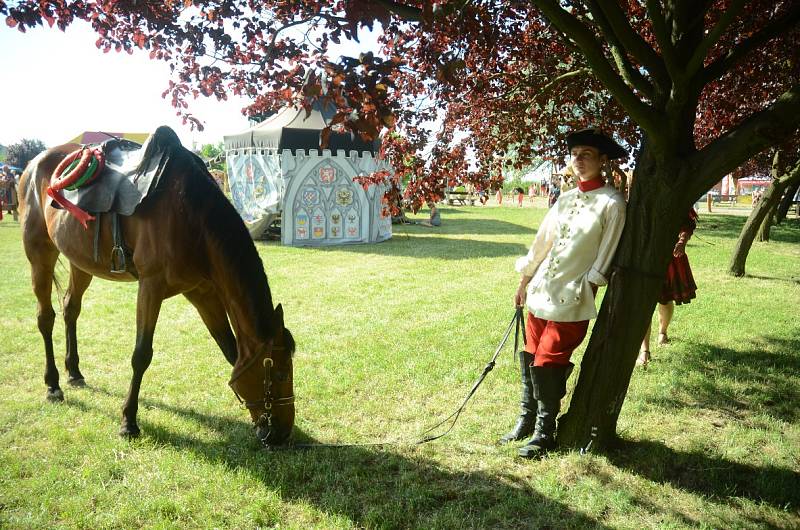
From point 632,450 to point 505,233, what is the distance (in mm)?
14027

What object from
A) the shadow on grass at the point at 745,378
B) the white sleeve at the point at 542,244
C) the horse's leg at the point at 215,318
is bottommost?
the shadow on grass at the point at 745,378

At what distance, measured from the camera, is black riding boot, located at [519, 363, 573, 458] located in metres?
3.03

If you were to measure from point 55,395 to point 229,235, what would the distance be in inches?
84.4

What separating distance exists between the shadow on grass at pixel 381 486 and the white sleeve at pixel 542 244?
1.27 metres

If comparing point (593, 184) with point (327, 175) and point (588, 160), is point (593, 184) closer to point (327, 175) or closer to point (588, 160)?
point (588, 160)

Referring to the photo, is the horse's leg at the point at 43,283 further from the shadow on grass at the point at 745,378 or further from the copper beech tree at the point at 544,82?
the shadow on grass at the point at 745,378

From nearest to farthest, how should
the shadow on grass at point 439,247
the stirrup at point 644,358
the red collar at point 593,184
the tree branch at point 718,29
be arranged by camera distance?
the tree branch at point 718,29, the red collar at point 593,184, the stirrup at point 644,358, the shadow on grass at point 439,247

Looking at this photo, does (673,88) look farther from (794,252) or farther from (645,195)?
(794,252)

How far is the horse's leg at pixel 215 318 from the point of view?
3.51m

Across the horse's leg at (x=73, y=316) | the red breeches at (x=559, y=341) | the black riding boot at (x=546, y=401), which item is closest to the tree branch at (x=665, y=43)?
the red breeches at (x=559, y=341)

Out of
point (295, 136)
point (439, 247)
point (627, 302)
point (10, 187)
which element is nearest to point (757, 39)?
point (627, 302)

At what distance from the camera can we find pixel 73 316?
4.32m

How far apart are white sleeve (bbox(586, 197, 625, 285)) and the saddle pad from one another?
2773mm

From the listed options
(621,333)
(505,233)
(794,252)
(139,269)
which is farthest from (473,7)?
(505,233)
